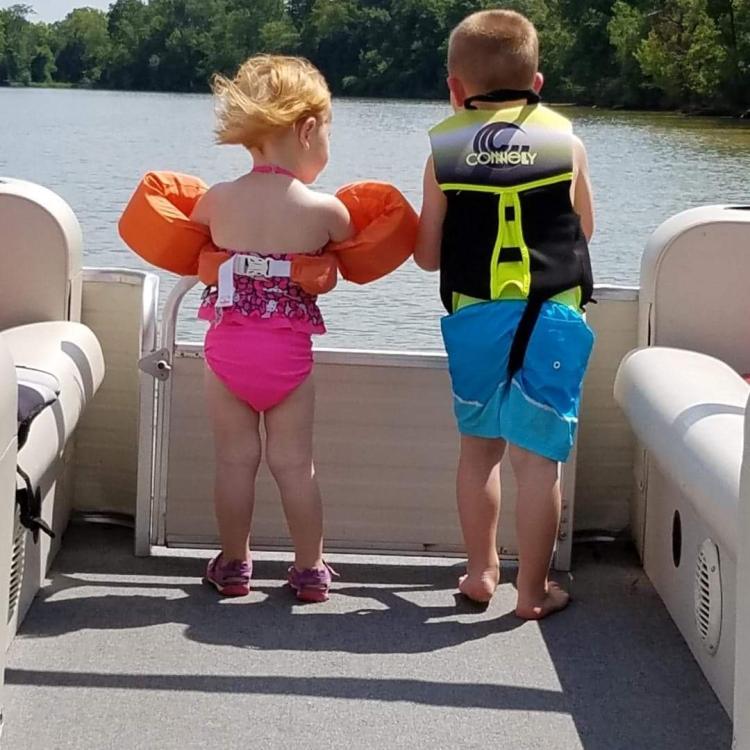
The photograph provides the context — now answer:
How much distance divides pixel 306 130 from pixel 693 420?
3.15 feet

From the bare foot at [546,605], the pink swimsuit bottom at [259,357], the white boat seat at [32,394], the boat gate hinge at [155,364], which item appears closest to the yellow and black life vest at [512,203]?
the pink swimsuit bottom at [259,357]

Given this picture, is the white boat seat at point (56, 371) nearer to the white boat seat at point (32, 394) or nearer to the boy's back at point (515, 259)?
the white boat seat at point (32, 394)

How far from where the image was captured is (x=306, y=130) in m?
2.85

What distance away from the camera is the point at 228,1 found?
21391 millimetres

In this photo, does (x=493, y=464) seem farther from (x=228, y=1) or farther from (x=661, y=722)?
(x=228, y=1)

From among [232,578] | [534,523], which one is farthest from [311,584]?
[534,523]

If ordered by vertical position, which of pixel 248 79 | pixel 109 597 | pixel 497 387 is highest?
pixel 248 79

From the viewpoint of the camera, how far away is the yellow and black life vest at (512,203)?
2.76 m

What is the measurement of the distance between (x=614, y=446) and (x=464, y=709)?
106cm

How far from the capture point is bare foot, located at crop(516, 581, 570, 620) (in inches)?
112

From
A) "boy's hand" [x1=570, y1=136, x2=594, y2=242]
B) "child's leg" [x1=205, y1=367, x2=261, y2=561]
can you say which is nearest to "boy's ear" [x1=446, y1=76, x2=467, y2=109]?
"boy's hand" [x1=570, y1=136, x2=594, y2=242]

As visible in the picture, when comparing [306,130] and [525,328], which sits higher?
[306,130]

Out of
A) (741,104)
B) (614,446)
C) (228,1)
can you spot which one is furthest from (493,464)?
(741,104)

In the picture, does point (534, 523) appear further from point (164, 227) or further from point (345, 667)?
point (164, 227)
